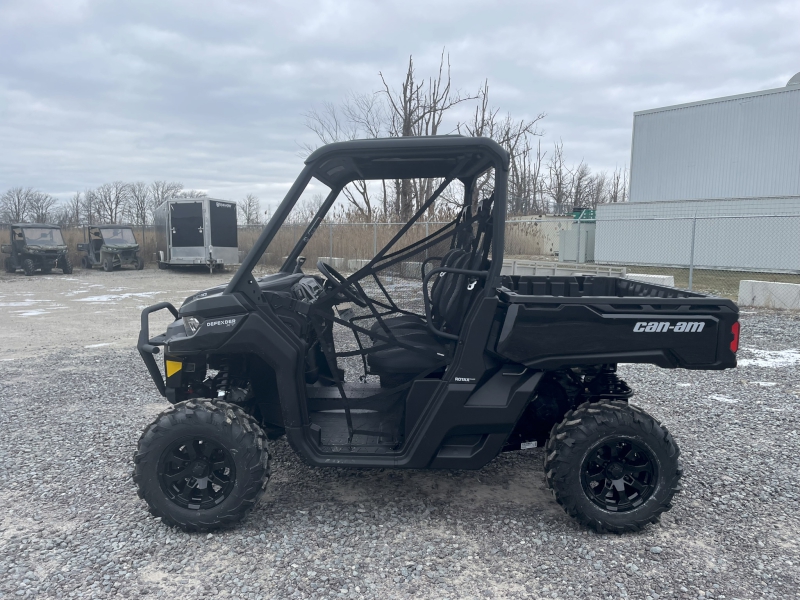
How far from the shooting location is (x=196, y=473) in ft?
10.6

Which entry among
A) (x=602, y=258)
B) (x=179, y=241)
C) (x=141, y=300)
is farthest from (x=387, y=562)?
(x=179, y=241)

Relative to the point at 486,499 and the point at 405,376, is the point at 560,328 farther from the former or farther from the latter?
the point at 486,499

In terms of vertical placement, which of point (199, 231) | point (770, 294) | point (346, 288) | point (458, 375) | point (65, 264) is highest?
point (199, 231)

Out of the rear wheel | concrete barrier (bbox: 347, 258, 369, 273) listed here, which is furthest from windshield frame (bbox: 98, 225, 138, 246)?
concrete barrier (bbox: 347, 258, 369, 273)

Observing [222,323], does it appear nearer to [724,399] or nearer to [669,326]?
[669,326]

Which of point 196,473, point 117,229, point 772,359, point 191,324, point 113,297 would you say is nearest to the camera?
point 196,473

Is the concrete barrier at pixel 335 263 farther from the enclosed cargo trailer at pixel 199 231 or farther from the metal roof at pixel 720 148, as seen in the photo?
the metal roof at pixel 720 148

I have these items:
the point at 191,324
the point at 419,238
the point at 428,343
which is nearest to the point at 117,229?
the point at 419,238

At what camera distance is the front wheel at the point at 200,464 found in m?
3.14

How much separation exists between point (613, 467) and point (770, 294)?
30.8ft

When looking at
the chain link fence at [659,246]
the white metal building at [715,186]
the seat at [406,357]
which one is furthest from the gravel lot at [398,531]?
the white metal building at [715,186]

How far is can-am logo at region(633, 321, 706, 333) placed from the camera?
3117 mm

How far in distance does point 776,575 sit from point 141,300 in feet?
45.5

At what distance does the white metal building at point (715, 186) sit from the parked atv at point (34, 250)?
18.5 m
